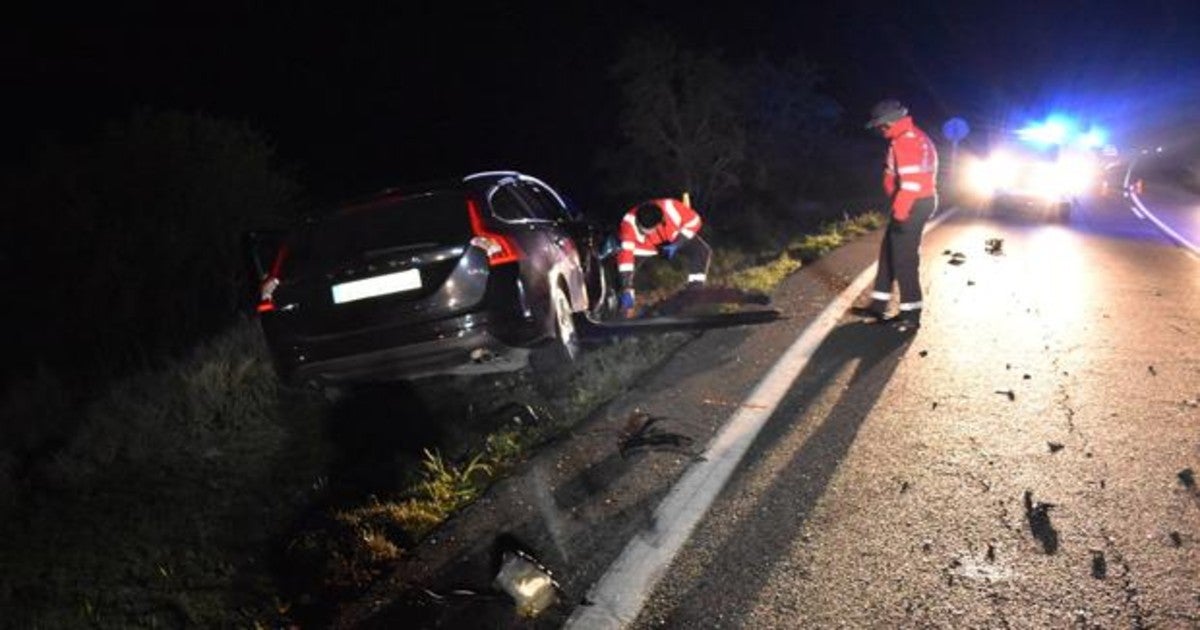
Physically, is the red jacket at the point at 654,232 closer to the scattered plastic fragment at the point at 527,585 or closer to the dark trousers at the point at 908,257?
the dark trousers at the point at 908,257

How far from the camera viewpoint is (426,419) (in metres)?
6.03

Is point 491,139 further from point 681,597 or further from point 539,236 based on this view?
point 681,597

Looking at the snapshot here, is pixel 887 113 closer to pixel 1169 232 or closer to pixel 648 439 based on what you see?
pixel 648 439

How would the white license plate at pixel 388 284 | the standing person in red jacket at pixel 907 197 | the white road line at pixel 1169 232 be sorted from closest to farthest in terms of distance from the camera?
the white license plate at pixel 388 284
the standing person in red jacket at pixel 907 197
the white road line at pixel 1169 232

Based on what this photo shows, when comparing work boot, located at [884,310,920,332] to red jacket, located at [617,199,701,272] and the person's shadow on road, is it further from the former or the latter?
red jacket, located at [617,199,701,272]

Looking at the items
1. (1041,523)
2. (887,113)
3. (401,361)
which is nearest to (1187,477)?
(1041,523)

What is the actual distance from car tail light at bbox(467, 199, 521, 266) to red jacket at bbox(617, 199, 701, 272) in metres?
2.70

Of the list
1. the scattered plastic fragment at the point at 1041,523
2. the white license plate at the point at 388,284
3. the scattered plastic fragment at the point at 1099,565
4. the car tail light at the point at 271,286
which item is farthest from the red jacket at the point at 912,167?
the car tail light at the point at 271,286

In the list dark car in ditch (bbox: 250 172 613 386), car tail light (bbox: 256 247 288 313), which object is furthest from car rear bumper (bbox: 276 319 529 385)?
car tail light (bbox: 256 247 288 313)

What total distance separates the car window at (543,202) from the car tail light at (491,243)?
129 centimetres

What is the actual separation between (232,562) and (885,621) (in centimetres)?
300

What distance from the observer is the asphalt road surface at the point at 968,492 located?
3088 millimetres

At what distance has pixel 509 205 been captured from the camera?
6.66 meters

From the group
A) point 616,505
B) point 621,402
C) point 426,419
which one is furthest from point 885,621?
point 426,419
